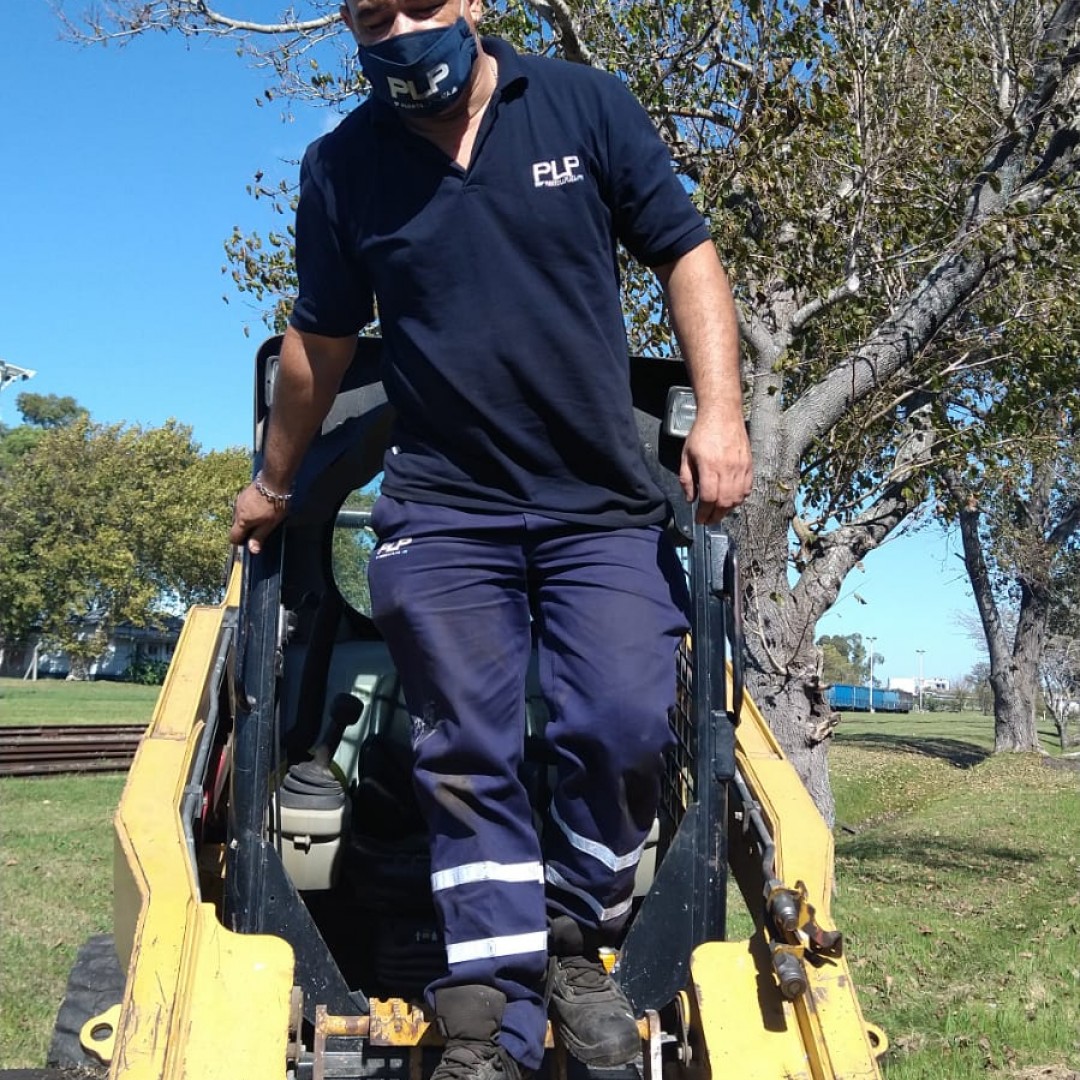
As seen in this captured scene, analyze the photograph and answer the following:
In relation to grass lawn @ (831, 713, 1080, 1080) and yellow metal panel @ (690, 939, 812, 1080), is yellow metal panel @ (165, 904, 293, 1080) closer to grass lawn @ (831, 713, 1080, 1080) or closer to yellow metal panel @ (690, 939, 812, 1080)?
yellow metal panel @ (690, 939, 812, 1080)

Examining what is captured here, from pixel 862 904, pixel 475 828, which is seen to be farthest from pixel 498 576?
pixel 862 904

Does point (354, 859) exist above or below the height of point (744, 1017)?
above

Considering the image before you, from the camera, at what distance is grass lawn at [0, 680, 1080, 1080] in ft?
18.2

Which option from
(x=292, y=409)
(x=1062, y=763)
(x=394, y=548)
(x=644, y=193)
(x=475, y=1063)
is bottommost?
(x=475, y=1063)

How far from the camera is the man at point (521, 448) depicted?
2621 mm

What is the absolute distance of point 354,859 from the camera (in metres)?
3.21

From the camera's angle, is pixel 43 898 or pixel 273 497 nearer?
pixel 273 497

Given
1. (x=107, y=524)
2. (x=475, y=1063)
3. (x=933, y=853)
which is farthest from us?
(x=107, y=524)

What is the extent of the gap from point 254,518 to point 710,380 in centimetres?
105

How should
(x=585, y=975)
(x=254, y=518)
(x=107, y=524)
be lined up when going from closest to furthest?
(x=585, y=975)
(x=254, y=518)
(x=107, y=524)

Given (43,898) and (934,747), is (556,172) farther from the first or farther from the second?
(934,747)

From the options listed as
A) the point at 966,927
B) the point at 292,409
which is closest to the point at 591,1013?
the point at 292,409

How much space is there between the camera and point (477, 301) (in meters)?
2.76

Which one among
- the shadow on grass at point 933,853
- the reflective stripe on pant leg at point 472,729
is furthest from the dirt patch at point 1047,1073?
the shadow on grass at point 933,853
